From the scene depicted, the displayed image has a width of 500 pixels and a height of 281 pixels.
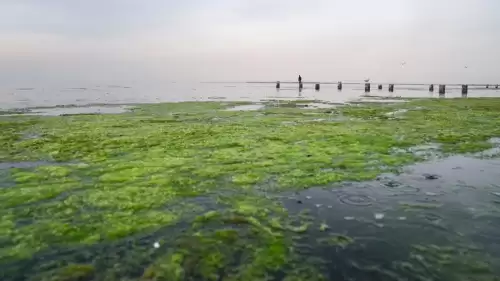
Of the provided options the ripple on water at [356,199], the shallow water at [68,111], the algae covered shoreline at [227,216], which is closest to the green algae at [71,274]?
the algae covered shoreline at [227,216]

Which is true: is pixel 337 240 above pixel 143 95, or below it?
below

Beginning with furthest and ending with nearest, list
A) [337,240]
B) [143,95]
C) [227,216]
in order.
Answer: [143,95] → [227,216] → [337,240]

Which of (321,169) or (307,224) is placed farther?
(321,169)

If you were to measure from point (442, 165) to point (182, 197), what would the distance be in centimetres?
715

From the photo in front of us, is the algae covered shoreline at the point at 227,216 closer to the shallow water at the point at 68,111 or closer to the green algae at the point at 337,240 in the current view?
the green algae at the point at 337,240

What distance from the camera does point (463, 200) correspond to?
703 cm

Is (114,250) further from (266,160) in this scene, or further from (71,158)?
(71,158)

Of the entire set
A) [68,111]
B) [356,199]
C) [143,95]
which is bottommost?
[356,199]

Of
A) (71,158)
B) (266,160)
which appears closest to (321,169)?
(266,160)

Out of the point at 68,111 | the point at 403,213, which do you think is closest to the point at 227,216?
the point at 403,213

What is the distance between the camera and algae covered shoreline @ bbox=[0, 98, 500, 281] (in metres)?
4.64

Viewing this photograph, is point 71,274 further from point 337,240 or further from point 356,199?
point 356,199

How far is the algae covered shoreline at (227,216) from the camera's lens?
464 centimetres

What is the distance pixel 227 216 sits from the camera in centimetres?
637
